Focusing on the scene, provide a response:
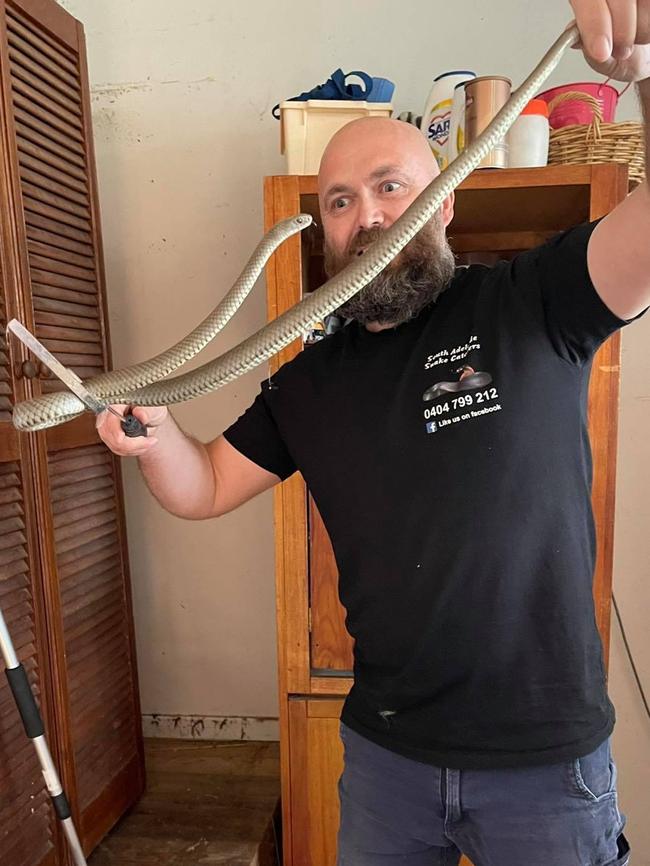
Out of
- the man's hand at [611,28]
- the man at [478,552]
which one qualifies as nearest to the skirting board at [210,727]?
the man at [478,552]

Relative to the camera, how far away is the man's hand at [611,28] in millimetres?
548

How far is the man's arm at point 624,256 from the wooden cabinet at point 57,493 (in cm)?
96

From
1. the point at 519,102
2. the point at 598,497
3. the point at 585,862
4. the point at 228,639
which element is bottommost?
the point at 228,639

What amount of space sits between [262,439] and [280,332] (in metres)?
0.45

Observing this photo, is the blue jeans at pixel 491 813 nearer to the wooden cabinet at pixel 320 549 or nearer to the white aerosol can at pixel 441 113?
the wooden cabinet at pixel 320 549

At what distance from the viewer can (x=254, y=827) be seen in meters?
1.50

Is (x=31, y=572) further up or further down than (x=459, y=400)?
further down

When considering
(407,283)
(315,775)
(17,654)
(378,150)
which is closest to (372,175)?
(378,150)

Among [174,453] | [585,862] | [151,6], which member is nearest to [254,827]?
[585,862]

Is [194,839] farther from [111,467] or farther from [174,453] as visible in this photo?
[174,453]

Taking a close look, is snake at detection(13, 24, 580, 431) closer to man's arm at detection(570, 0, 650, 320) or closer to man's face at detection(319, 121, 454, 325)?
man's arm at detection(570, 0, 650, 320)

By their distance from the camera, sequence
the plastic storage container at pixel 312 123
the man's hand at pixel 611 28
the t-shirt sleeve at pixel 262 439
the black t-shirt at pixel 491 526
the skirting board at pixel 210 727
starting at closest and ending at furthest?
the man's hand at pixel 611 28 < the black t-shirt at pixel 491 526 < the t-shirt sleeve at pixel 262 439 < the plastic storage container at pixel 312 123 < the skirting board at pixel 210 727

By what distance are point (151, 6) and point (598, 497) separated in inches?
64.5

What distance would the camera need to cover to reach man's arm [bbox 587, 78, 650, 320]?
2.31 ft
